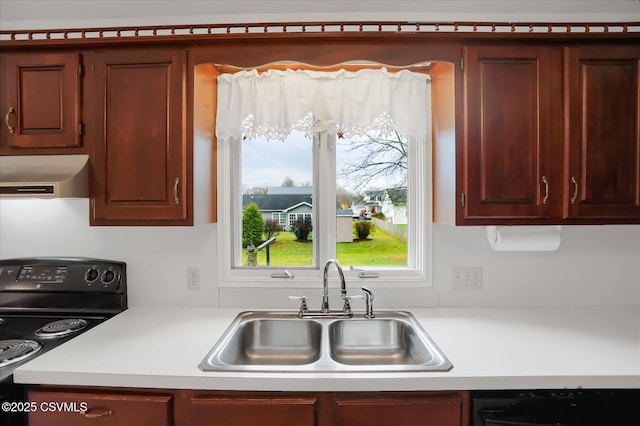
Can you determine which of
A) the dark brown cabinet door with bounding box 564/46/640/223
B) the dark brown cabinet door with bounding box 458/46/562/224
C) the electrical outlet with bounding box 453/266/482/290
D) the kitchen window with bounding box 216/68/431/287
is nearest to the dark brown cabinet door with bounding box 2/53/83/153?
the kitchen window with bounding box 216/68/431/287

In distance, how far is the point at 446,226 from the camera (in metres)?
1.88

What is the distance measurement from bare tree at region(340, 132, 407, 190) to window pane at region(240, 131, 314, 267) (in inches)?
9.6

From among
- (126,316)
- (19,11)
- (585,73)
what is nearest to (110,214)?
(126,316)

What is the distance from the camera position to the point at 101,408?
1203 millimetres

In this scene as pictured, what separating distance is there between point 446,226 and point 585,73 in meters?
0.89

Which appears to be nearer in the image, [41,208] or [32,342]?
[32,342]

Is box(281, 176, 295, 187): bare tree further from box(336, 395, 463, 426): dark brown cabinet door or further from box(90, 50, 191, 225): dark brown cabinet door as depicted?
box(336, 395, 463, 426): dark brown cabinet door

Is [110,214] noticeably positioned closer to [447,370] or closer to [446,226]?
[447,370]

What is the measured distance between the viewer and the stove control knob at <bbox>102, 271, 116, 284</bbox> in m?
1.84

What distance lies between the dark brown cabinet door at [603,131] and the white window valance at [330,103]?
650mm

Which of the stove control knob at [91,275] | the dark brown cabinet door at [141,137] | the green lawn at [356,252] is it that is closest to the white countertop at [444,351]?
the stove control knob at [91,275]

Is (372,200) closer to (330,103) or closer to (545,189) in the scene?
(330,103)

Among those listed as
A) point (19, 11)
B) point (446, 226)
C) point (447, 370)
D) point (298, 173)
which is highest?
point (19, 11)

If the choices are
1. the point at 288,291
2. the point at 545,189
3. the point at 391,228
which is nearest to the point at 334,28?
the point at 391,228
